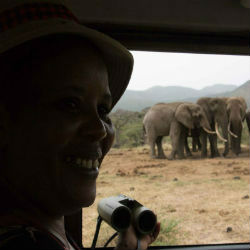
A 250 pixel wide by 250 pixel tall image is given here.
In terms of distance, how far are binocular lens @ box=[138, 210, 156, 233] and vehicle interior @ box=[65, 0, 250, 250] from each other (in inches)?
33.3

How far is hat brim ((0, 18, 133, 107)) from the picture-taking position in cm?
55

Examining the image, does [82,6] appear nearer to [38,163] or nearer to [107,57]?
[107,57]

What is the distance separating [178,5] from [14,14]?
116 cm

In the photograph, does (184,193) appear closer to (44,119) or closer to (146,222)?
(146,222)

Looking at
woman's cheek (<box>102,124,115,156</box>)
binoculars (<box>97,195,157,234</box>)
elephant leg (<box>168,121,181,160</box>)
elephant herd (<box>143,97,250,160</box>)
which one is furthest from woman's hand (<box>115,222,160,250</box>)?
elephant herd (<box>143,97,250,160</box>)

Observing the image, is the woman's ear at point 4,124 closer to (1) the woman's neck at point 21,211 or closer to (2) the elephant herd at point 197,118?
(1) the woman's neck at point 21,211

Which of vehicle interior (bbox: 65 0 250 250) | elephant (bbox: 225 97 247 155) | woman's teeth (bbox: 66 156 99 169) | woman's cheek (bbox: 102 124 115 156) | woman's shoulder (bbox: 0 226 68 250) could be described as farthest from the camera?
elephant (bbox: 225 97 247 155)

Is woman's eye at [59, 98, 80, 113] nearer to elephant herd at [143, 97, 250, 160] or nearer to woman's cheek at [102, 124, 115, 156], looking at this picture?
woman's cheek at [102, 124, 115, 156]

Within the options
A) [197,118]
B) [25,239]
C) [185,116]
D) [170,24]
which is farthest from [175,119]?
[25,239]

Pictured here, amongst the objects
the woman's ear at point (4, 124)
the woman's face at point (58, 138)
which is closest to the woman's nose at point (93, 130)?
the woman's face at point (58, 138)

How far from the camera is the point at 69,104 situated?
582 mm

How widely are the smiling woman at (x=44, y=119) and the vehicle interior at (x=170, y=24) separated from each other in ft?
3.19

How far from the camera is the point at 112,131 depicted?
2.32ft

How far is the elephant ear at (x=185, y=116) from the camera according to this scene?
14.7ft
